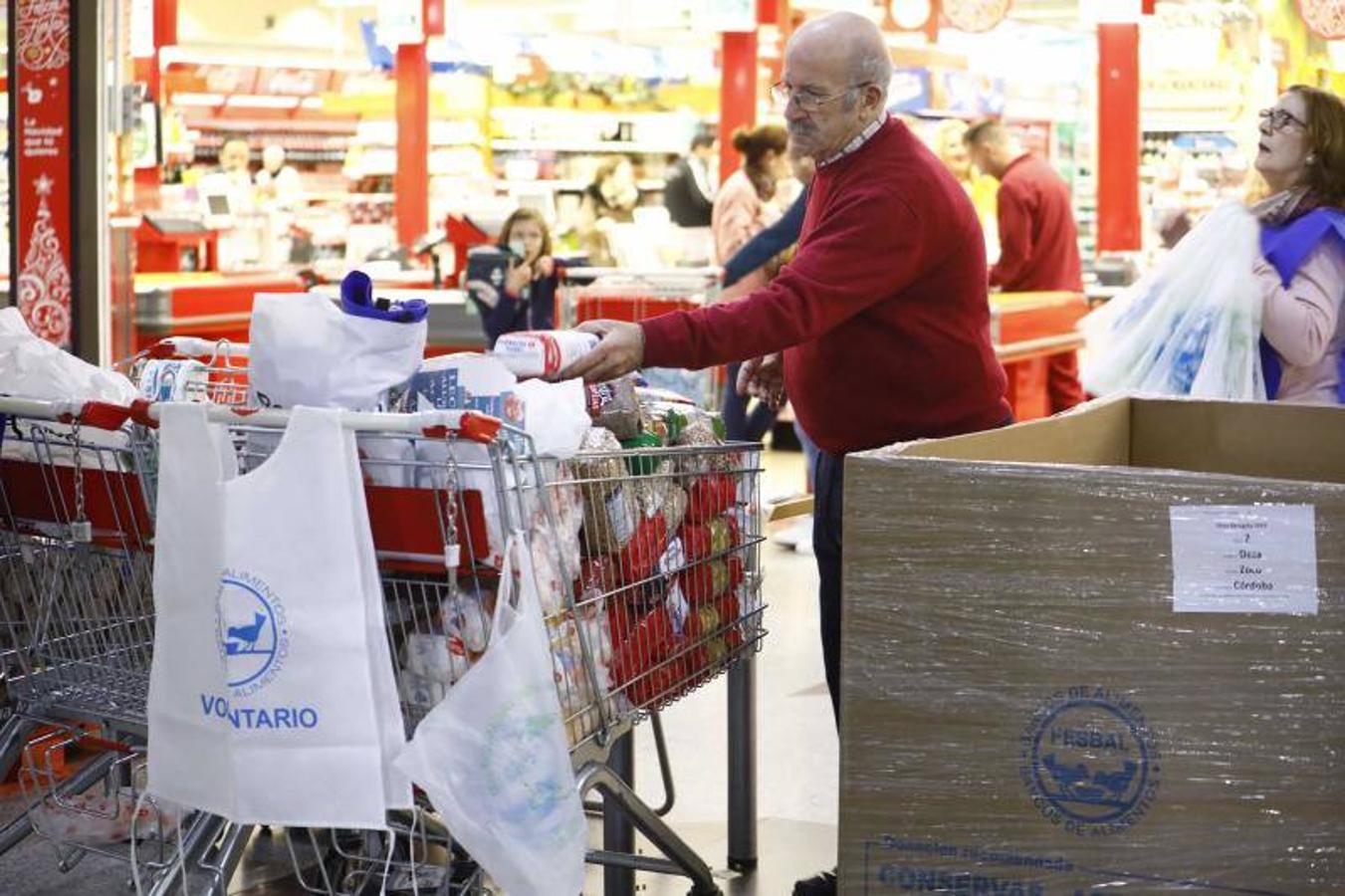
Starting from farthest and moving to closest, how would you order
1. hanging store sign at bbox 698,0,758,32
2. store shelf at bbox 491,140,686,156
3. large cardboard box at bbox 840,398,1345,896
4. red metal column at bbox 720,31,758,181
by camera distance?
1. store shelf at bbox 491,140,686,156
2. red metal column at bbox 720,31,758,181
3. hanging store sign at bbox 698,0,758,32
4. large cardboard box at bbox 840,398,1345,896

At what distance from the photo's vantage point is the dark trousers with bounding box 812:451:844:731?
3.60 metres

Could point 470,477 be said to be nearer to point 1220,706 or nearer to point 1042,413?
point 1220,706

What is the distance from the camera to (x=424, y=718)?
8.64 feet

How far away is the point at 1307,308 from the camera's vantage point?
13.3 ft

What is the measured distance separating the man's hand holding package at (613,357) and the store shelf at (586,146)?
13584 millimetres

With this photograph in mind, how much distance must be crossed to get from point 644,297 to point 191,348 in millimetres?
4231

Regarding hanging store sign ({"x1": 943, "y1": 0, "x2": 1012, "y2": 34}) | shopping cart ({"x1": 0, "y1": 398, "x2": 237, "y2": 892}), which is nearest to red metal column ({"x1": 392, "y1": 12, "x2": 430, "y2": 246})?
hanging store sign ({"x1": 943, "y1": 0, "x2": 1012, "y2": 34})

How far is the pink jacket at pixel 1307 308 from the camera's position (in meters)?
4.04

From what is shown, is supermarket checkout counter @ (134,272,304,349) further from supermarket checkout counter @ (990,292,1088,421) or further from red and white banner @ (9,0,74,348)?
supermarket checkout counter @ (990,292,1088,421)

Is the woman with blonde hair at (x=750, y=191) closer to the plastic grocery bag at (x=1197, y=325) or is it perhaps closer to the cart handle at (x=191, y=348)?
the plastic grocery bag at (x=1197, y=325)

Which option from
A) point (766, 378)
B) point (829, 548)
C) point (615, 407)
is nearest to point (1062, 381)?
point (766, 378)

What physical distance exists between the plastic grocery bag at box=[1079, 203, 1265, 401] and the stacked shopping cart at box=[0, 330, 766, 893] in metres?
1.20

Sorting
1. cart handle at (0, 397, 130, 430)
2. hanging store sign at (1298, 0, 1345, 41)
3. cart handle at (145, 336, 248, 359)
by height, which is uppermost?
hanging store sign at (1298, 0, 1345, 41)

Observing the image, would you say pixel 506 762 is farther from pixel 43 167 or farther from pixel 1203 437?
pixel 43 167
